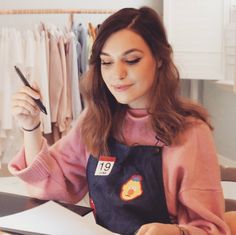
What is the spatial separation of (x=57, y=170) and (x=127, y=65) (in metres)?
0.31

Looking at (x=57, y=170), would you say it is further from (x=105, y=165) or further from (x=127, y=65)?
(x=127, y=65)

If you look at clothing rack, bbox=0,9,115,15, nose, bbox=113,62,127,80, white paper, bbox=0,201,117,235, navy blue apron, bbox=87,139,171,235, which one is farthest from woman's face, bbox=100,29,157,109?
clothing rack, bbox=0,9,115,15

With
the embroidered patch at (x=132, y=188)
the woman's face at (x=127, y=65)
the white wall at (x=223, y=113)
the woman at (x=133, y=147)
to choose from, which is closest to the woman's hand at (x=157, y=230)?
the woman at (x=133, y=147)

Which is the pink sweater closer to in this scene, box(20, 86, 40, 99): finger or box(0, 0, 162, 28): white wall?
box(20, 86, 40, 99): finger

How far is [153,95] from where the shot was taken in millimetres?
977

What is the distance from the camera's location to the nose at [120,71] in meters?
0.92

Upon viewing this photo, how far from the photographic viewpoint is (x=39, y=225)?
829mm

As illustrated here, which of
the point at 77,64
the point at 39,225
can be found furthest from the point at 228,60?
the point at 39,225

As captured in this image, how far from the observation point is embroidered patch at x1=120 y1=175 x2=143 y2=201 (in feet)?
2.93

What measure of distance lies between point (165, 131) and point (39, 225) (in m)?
0.32

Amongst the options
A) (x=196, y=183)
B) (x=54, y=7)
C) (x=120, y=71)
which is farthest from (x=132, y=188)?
(x=54, y=7)

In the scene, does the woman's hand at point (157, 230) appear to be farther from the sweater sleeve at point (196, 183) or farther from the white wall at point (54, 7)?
the white wall at point (54, 7)

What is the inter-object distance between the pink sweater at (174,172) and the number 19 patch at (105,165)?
6cm

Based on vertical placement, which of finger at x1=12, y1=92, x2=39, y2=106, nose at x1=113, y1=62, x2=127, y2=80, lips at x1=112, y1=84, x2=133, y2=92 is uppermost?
nose at x1=113, y1=62, x2=127, y2=80
